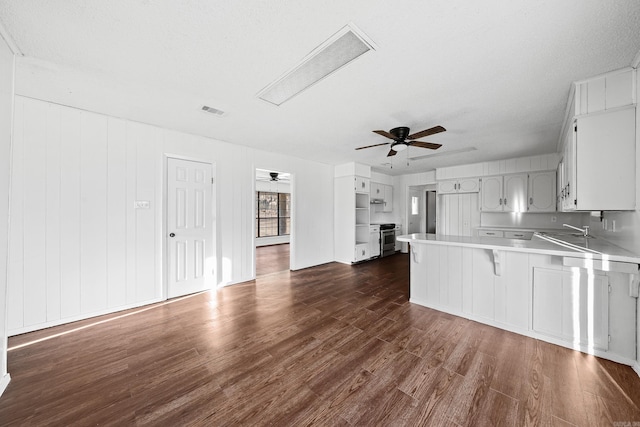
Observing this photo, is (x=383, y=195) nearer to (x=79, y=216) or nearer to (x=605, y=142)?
(x=605, y=142)

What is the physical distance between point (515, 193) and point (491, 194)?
0.43m

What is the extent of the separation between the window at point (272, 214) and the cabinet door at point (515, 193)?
7.19 metres

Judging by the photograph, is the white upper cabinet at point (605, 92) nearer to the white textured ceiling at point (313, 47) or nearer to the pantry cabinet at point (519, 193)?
the white textured ceiling at point (313, 47)

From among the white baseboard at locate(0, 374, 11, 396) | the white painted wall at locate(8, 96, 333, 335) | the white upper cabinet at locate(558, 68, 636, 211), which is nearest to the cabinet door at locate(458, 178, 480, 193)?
the white upper cabinet at locate(558, 68, 636, 211)

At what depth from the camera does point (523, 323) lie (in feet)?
8.07

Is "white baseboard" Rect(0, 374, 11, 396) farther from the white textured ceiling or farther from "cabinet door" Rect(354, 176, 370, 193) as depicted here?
"cabinet door" Rect(354, 176, 370, 193)

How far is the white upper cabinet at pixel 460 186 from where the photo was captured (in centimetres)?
576

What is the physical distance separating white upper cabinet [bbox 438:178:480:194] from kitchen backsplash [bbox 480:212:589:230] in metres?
0.69

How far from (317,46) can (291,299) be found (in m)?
3.07

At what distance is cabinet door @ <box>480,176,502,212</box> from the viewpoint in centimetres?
542

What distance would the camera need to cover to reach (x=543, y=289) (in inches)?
93.4

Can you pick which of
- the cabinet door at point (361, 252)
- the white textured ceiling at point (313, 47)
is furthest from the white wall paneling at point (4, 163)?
the cabinet door at point (361, 252)

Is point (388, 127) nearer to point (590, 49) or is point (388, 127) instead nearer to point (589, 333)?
point (590, 49)

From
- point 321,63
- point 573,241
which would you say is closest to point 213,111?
point 321,63
